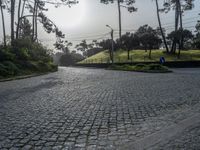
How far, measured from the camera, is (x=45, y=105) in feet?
30.8

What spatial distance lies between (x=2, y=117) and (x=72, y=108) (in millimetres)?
2081

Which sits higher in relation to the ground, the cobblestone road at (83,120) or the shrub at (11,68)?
the shrub at (11,68)

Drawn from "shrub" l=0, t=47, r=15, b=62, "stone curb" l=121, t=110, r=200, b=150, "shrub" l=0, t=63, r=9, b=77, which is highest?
"shrub" l=0, t=47, r=15, b=62

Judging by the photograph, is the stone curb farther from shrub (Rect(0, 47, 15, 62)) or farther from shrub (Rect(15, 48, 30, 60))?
shrub (Rect(15, 48, 30, 60))

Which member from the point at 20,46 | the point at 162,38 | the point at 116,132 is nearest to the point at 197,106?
the point at 116,132

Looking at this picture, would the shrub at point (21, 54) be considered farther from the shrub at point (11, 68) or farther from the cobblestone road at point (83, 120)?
the cobblestone road at point (83, 120)

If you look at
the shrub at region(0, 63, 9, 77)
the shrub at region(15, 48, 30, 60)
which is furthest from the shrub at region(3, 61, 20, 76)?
the shrub at region(15, 48, 30, 60)

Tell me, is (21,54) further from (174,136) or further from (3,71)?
(174,136)

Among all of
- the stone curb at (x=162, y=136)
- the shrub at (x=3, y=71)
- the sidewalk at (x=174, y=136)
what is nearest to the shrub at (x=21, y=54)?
the shrub at (x=3, y=71)

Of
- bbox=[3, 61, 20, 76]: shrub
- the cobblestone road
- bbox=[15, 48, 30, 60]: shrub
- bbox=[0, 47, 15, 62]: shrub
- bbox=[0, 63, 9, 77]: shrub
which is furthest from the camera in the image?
bbox=[15, 48, 30, 60]: shrub

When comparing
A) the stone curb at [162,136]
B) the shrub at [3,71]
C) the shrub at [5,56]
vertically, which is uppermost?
the shrub at [5,56]

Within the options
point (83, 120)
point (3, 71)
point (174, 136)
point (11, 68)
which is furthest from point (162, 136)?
point (11, 68)

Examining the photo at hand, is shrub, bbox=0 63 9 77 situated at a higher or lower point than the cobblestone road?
higher

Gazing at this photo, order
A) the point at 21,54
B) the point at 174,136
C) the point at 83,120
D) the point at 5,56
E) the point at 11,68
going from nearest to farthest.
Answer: the point at 174,136, the point at 83,120, the point at 11,68, the point at 5,56, the point at 21,54
